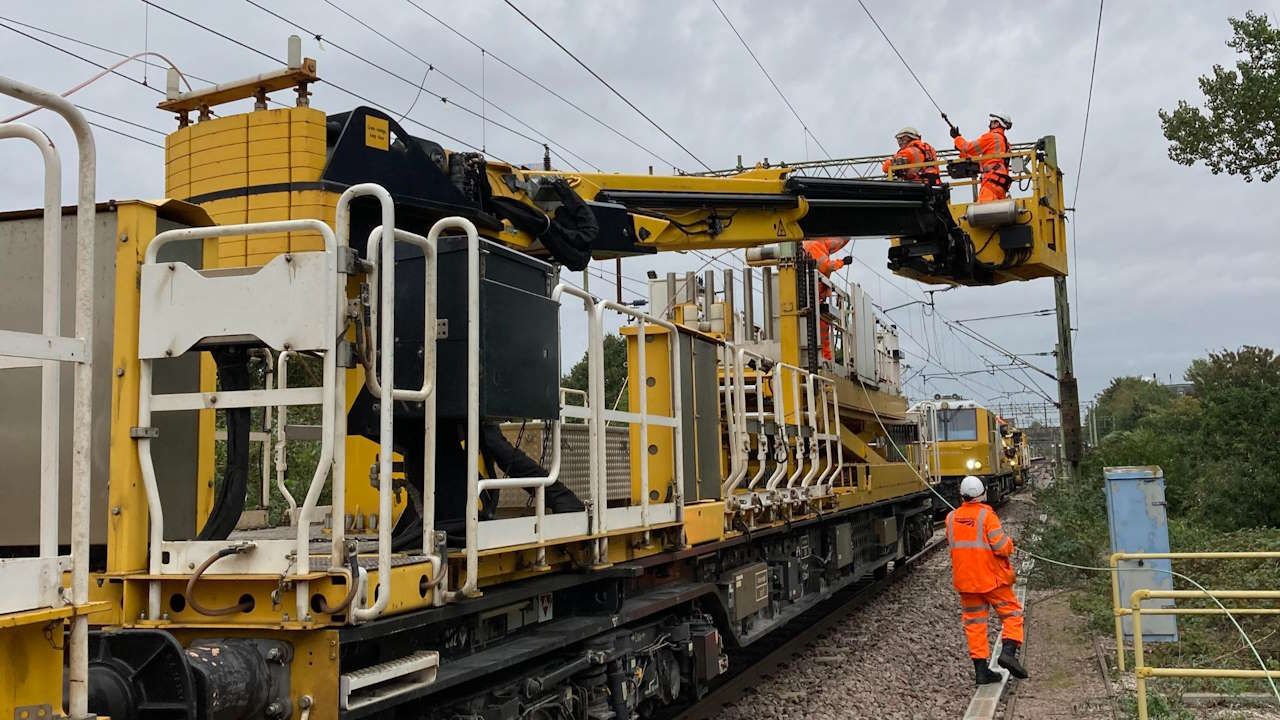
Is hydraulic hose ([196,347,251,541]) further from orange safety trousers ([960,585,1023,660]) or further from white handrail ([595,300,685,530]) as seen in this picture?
orange safety trousers ([960,585,1023,660])

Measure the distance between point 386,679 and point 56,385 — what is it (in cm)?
176

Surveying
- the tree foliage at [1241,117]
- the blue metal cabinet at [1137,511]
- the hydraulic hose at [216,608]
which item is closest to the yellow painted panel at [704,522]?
the hydraulic hose at [216,608]


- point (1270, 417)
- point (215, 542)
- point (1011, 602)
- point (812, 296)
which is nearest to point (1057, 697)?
point (1011, 602)

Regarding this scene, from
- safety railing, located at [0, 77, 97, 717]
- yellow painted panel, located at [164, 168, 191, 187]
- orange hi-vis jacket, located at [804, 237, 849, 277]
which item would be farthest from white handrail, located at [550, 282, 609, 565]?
orange hi-vis jacket, located at [804, 237, 849, 277]

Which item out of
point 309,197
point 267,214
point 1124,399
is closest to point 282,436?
point 267,214

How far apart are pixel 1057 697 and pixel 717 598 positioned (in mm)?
2863

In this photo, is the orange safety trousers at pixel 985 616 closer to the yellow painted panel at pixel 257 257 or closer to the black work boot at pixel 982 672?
the black work boot at pixel 982 672

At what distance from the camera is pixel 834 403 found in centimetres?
1197

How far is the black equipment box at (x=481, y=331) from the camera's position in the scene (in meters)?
4.39

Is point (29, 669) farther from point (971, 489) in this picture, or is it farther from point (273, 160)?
point (971, 489)

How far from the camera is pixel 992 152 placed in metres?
10.6

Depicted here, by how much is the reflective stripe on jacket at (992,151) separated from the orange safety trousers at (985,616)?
3.95m

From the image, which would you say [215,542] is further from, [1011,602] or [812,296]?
[812,296]

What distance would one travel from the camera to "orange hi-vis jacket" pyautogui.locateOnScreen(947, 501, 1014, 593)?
28.5 ft
